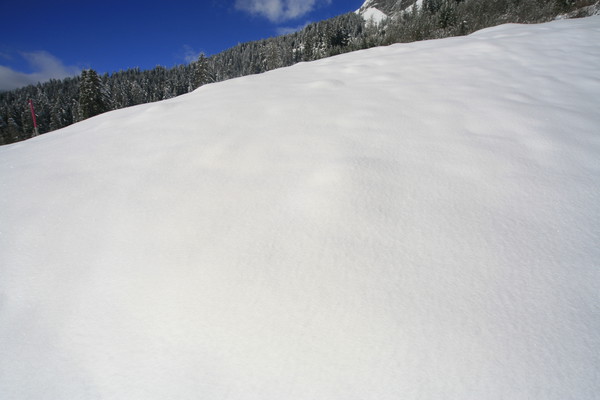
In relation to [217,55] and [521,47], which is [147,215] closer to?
[521,47]

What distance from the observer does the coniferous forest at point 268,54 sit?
80.7 feet

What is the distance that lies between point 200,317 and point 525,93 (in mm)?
3419

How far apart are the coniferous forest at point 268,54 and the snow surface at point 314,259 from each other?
88.9 ft

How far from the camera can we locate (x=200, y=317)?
107 centimetres

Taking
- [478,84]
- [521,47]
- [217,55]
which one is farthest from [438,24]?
[217,55]

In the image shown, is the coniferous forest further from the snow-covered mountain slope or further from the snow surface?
the snow surface

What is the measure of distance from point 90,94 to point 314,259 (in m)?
32.1

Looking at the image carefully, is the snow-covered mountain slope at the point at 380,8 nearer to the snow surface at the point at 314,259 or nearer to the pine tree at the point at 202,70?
the pine tree at the point at 202,70

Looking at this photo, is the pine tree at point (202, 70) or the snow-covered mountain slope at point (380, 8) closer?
the pine tree at point (202, 70)

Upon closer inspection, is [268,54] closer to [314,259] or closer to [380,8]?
[314,259]

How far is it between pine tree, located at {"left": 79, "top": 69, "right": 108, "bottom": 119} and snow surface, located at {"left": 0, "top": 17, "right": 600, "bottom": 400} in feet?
96.8

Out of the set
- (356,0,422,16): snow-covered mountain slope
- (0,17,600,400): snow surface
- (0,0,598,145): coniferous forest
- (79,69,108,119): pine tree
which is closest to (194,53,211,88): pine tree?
(0,0,598,145): coniferous forest

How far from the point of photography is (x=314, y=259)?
48.0 inches

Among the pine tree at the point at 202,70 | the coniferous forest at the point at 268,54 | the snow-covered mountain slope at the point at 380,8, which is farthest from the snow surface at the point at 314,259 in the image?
the snow-covered mountain slope at the point at 380,8
